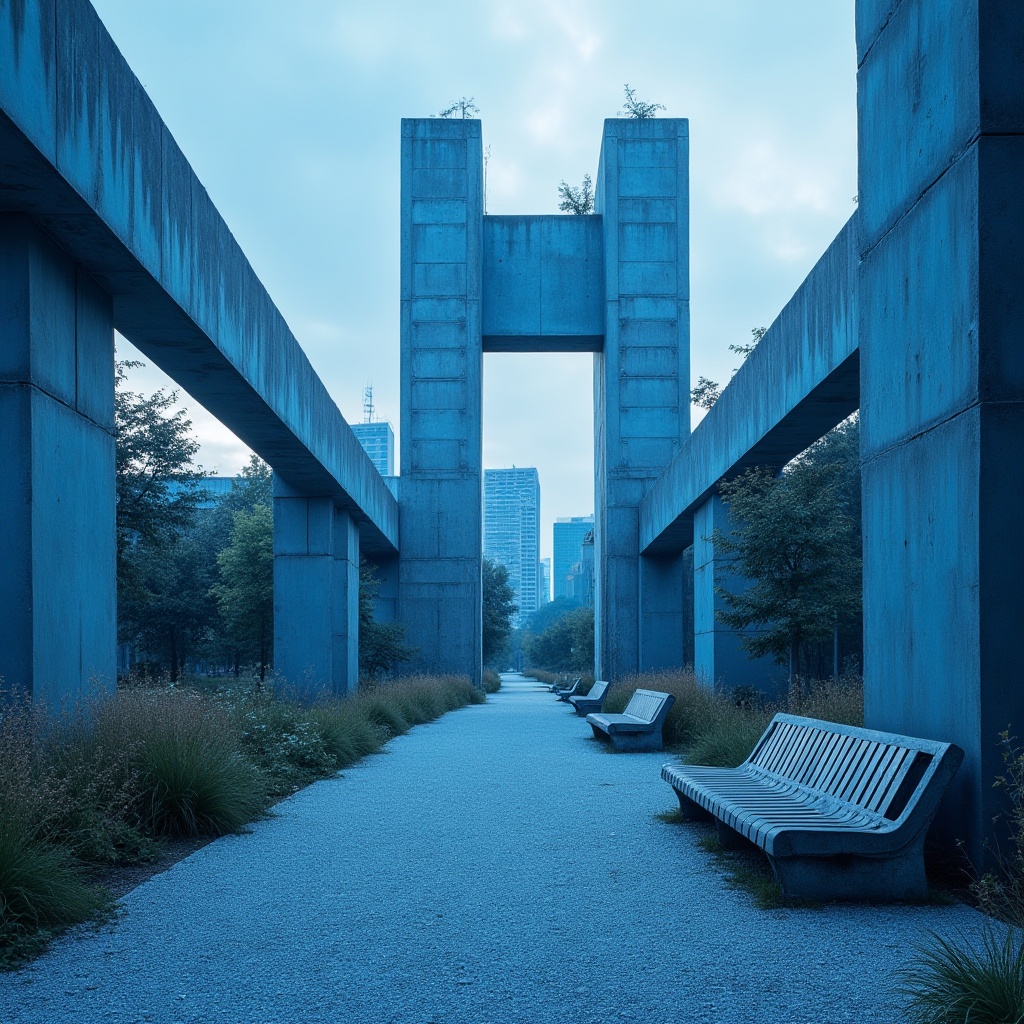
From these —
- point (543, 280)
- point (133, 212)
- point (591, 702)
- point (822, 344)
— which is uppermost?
point (543, 280)

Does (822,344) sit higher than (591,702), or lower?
higher

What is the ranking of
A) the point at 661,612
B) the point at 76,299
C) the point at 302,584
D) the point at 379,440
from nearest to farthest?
the point at 76,299 < the point at 302,584 < the point at 661,612 < the point at 379,440

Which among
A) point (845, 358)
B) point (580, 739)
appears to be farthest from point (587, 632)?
point (845, 358)

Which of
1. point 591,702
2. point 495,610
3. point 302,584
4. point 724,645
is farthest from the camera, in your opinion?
point 495,610

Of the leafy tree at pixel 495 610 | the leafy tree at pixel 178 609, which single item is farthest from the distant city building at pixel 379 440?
the leafy tree at pixel 178 609

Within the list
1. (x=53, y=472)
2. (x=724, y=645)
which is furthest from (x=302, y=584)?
(x=53, y=472)

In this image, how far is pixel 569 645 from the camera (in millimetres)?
78062

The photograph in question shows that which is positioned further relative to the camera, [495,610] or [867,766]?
[495,610]

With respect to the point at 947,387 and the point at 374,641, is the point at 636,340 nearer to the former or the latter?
the point at 374,641

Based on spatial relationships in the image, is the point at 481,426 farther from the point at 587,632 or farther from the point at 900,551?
the point at 900,551

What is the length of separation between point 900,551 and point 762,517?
8.33 m

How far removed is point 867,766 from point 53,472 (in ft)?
17.2

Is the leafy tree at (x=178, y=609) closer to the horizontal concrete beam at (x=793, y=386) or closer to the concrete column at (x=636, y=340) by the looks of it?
the concrete column at (x=636, y=340)

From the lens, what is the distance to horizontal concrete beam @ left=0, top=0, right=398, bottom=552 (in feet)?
19.8
